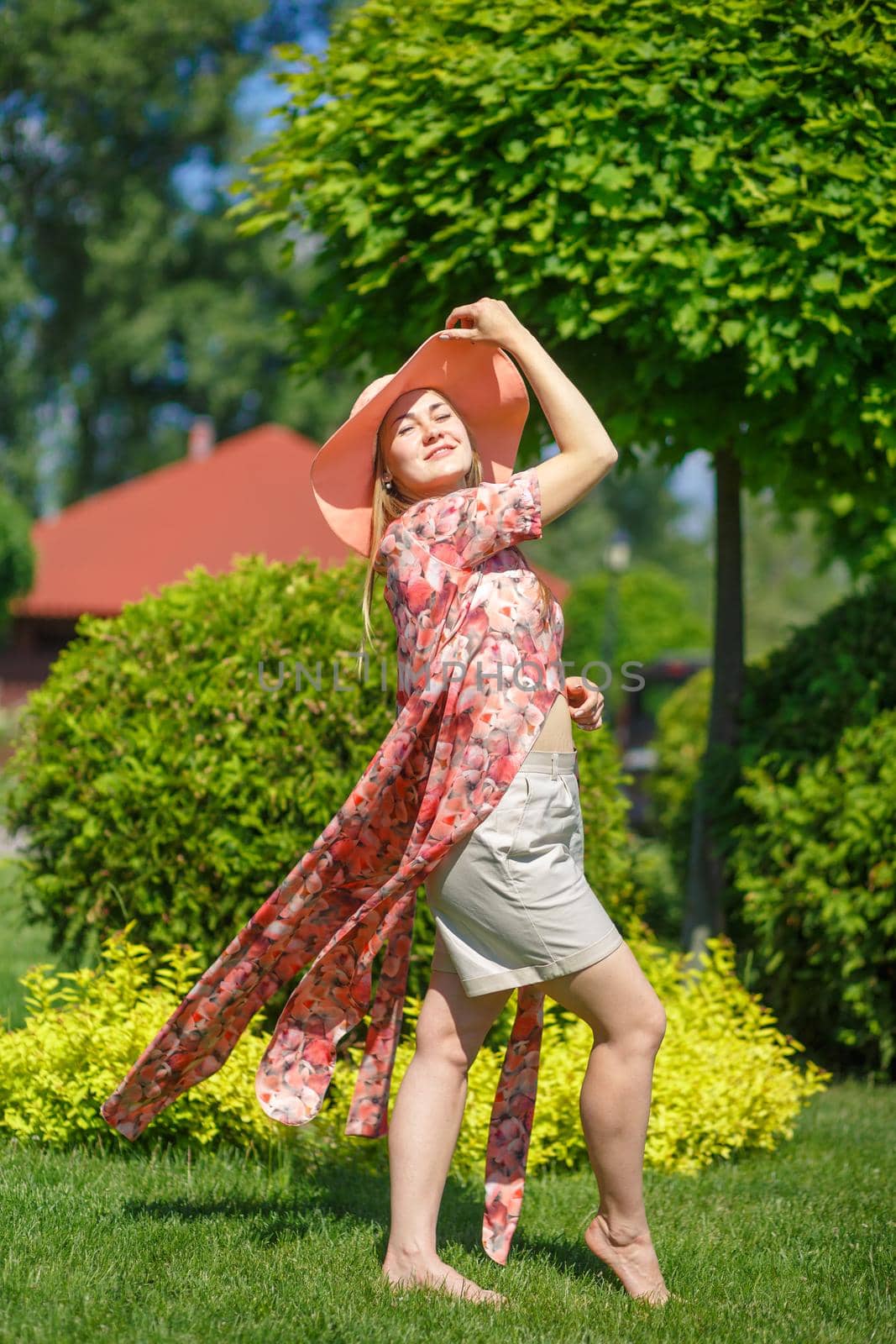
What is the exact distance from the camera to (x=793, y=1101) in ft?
13.3

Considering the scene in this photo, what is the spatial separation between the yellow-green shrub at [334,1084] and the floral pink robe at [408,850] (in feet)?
2.28

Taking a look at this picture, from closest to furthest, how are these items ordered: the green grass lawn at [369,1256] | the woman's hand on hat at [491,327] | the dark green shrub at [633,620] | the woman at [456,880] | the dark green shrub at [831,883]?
the green grass lawn at [369,1256] < the woman at [456,880] < the woman's hand on hat at [491,327] < the dark green shrub at [831,883] < the dark green shrub at [633,620]

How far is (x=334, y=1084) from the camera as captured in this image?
12.4 feet

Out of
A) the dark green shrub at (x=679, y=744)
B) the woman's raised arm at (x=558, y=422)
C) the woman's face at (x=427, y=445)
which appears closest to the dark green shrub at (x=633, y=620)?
the dark green shrub at (x=679, y=744)

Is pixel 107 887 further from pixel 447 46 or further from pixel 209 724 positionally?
pixel 447 46

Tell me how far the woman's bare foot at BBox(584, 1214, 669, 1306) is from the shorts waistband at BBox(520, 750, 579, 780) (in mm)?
901

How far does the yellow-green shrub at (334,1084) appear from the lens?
3.50 m

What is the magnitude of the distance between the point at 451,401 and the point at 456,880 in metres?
1.05

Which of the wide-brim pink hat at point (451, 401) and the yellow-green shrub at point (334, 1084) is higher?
the wide-brim pink hat at point (451, 401)

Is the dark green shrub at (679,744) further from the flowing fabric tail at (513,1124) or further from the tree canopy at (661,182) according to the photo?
the flowing fabric tail at (513,1124)

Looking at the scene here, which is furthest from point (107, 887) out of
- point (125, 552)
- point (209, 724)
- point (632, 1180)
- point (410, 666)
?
point (125, 552)

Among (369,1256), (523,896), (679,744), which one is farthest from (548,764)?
(679,744)

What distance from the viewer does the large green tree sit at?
396 centimetres

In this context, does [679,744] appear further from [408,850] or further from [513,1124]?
[408,850]
